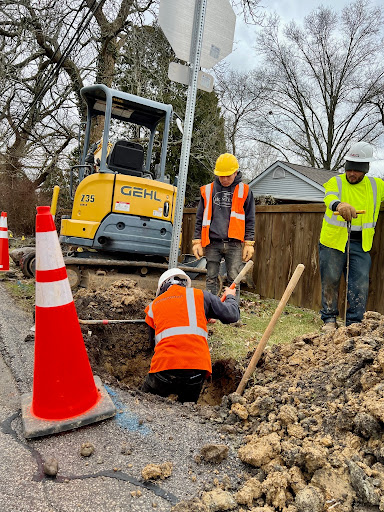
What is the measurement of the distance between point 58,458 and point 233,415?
1.01 m

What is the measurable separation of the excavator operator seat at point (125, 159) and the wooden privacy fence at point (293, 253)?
2.33 metres

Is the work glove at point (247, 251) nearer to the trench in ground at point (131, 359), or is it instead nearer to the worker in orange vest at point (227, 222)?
the worker in orange vest at point (227, 222)

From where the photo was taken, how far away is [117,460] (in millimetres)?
1990

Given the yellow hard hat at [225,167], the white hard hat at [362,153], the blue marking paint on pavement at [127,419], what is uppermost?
the white hard hat at [362,153]

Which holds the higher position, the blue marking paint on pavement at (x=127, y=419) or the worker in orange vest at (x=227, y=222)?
the worker in orange vest at (x=227, y=222)

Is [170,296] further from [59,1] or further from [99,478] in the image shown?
[59,1]

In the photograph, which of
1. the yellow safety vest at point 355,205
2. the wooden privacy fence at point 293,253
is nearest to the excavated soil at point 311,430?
the yellow safety vest at point 355,205

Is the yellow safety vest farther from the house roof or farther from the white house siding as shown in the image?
the house roof

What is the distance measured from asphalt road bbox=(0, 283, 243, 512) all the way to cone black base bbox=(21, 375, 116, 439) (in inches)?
1.4

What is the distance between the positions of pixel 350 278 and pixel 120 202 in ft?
11.4

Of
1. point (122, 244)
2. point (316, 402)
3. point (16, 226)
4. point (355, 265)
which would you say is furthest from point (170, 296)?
point (16, 226)

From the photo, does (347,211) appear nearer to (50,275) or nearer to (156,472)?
(50,275)

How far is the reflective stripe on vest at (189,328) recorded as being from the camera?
10.2ft

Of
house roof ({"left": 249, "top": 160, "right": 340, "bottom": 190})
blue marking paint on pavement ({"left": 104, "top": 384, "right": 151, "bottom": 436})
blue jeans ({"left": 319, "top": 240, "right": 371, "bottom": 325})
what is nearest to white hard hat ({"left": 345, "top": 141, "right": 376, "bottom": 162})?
blue jeans ({"left": 319, "top": 240, "right": 371, "bottom": 325})
